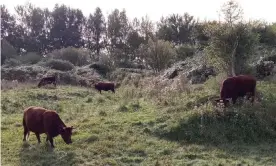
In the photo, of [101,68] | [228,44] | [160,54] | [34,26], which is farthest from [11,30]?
[228,44]

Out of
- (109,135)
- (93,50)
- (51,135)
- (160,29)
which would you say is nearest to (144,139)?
(109,135)

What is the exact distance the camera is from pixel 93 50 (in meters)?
61.4

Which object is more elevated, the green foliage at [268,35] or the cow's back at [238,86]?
the green foliage at [268,35]

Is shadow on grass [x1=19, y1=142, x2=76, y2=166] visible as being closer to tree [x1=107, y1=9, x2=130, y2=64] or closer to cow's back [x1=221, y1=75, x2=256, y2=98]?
cow's back [x1=221, y1=75, x2=256, y2=98]

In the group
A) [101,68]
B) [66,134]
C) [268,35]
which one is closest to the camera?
[66,134]

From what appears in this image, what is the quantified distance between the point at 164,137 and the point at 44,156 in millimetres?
4004

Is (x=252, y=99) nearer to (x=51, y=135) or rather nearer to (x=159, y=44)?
(x=51, y=135)

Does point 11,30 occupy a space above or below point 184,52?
above

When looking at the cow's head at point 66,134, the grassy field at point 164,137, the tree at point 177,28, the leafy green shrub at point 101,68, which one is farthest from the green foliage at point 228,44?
the tree at point 177,28

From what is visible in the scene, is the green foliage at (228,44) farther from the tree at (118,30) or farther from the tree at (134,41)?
the tree at (118,30)

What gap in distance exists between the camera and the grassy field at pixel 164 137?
9.71 m

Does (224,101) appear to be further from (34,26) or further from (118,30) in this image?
(34,26)

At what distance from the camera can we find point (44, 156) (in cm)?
997

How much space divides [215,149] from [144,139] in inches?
91.8
